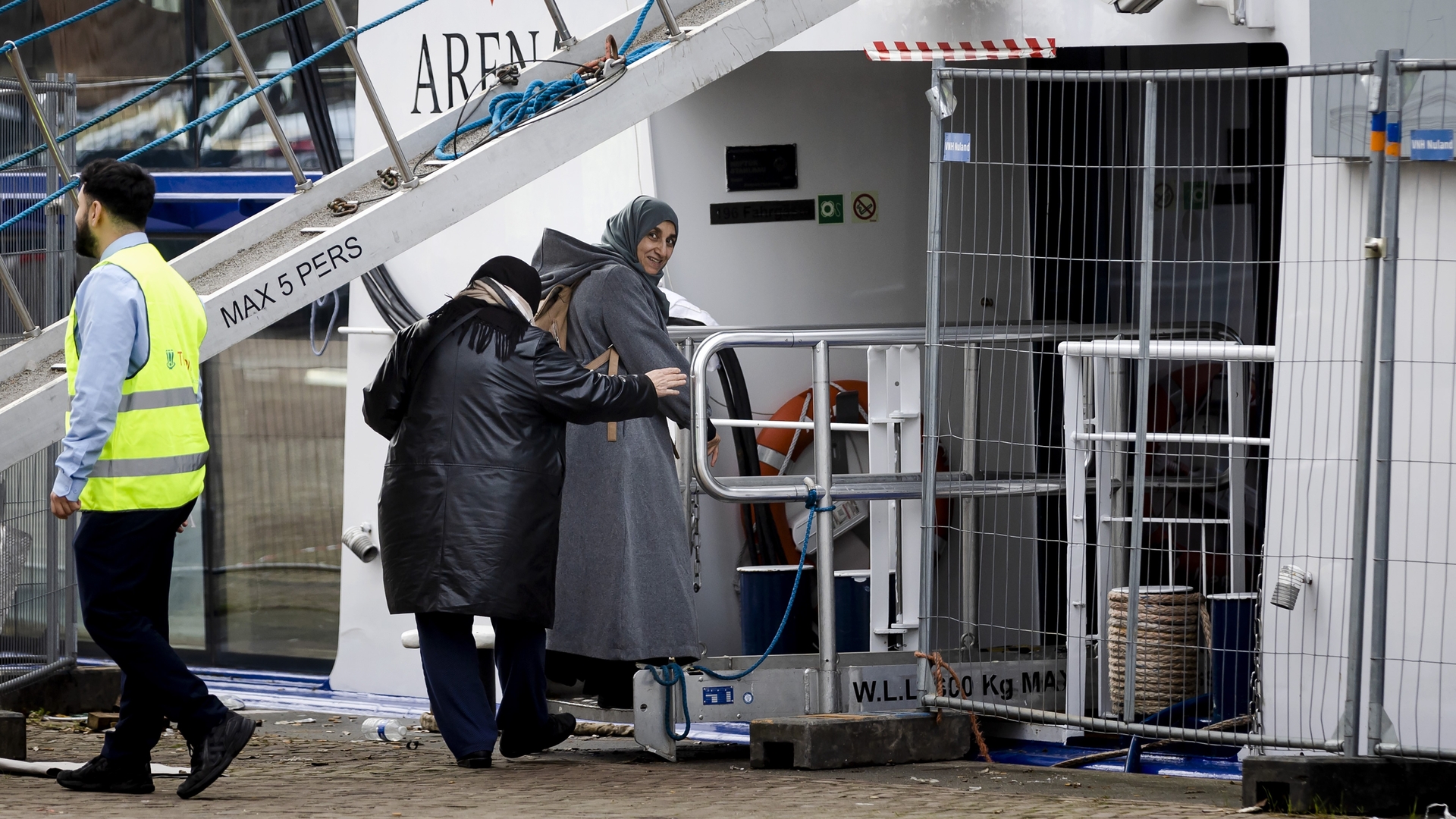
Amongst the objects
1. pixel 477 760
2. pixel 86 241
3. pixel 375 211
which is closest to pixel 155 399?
pixel 86 241

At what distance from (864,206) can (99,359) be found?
4.12 meters

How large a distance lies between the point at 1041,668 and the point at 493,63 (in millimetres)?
3623

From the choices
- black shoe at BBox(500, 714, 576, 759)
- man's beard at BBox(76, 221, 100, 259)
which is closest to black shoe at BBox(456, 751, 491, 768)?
black shoe at BBox(500, 714, 576, 759)

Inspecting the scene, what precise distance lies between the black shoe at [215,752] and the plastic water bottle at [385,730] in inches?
72.0

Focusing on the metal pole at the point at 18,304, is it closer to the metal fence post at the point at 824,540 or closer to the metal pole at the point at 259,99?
the metal pole at the point at 259,99

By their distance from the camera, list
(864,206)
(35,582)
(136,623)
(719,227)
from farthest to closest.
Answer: (864,206), (719,227), (35,582), (136,623)

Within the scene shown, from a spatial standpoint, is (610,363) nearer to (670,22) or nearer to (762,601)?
(670,22)

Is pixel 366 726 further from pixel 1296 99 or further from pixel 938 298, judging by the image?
pixel 1296 99

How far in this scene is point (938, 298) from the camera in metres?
6.29

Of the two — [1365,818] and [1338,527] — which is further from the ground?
[1338,527]

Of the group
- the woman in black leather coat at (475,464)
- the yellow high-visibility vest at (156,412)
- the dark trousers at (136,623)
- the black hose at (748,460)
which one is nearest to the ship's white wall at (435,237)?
the black hose at (748,460)

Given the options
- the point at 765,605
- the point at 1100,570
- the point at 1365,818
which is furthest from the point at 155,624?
the point at 1365,818

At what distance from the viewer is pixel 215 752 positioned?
559 centimetres

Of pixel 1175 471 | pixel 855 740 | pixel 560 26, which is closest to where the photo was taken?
pixel 855 740
